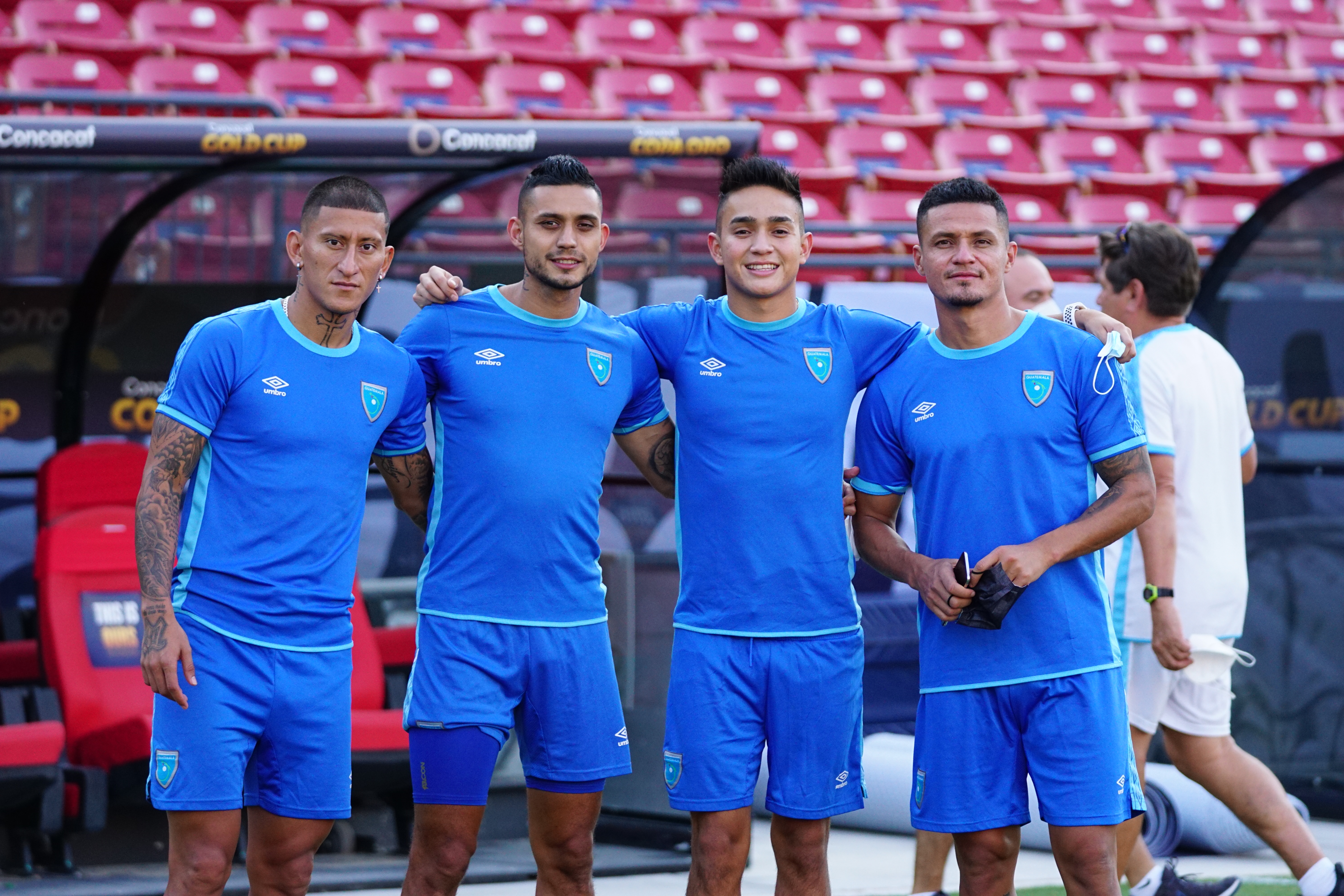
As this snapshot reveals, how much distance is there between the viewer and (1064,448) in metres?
3.78

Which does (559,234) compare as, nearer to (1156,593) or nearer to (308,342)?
(308,342)

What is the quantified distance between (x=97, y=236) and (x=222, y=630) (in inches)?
133

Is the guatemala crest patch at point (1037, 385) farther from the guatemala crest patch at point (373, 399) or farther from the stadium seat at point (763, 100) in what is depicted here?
the stadium seat at point (763, 100)

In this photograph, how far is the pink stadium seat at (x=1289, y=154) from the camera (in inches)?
538

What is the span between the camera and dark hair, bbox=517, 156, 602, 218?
400 centimetres

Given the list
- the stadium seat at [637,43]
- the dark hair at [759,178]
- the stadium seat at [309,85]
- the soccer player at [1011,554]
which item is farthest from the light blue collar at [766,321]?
the stadium seat at [637,43]

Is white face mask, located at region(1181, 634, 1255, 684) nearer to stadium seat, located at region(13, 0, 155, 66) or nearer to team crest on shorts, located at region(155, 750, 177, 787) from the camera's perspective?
team crest on shorts, located at region(155, 750, 177, 787)

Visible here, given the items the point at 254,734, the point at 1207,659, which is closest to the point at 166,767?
the point at 254,734

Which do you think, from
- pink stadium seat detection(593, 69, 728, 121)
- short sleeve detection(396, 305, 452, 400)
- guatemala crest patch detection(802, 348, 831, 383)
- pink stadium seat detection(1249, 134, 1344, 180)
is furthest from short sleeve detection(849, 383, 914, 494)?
pink stadium seat detection(1249, 134, 1344, 180)

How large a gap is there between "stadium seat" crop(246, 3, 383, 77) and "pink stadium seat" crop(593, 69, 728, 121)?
1.69 metres

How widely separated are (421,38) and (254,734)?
985 cm

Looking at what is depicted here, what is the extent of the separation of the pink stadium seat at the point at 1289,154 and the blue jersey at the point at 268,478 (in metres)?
11.4

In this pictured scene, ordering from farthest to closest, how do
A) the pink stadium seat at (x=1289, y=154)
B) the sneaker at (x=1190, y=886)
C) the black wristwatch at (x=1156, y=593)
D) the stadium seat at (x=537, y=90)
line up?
1. the pink stadium seat at (x=1289, y=154)
2. the stadium seat at (x=537, y=90)
3. the sneaker at (x=1190, y=886)
4. the black wristwatch at (x=1156, y=593)

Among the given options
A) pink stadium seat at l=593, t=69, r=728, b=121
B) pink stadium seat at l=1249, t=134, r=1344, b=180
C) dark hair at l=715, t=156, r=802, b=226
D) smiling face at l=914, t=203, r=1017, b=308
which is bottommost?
smiling face at l=914, t=203, r=1017, b=308
